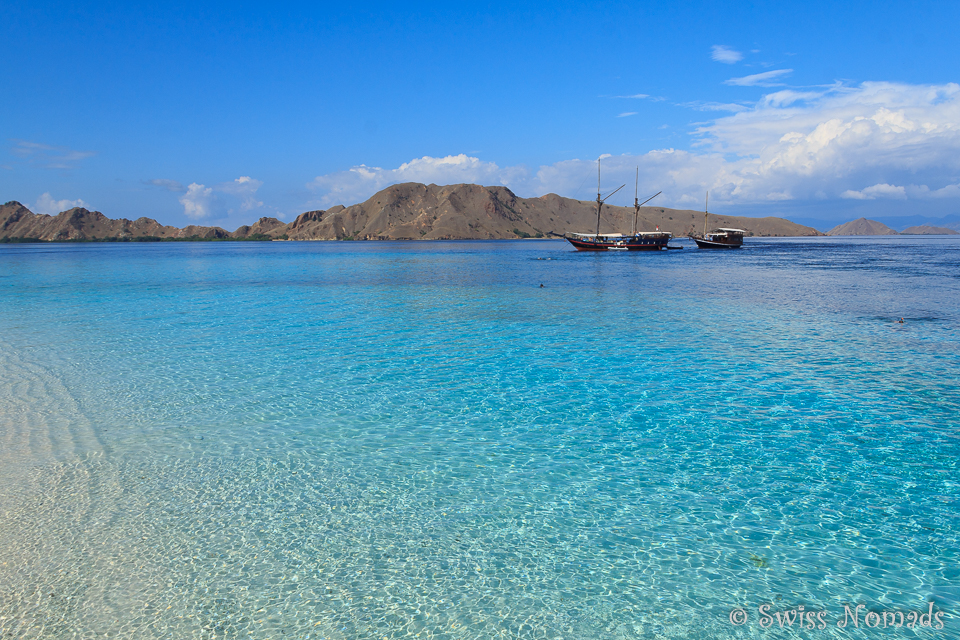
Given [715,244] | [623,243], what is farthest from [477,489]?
[715,244]

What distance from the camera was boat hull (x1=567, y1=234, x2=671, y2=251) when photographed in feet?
367

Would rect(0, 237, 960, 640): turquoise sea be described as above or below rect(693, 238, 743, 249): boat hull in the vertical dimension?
below

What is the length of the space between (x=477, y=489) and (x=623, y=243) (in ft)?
365

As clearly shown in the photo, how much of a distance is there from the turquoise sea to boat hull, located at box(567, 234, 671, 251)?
95.0 meters

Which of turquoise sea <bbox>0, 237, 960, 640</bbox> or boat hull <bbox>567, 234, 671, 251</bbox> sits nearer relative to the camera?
turquoise sea <bbox>0, 237, 960, 640</bbox>

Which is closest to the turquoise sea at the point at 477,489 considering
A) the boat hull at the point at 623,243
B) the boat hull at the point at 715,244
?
the boat hull at the point at 623,243

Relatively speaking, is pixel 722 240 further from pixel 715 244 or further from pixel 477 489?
pixel 477 489

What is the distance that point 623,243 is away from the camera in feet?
372

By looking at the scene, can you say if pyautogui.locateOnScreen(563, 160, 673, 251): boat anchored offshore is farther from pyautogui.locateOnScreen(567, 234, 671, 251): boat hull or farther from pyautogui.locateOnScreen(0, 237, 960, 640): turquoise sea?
pyautogui.locateOnScreen(0, 237, 960, 640): turquoise sea

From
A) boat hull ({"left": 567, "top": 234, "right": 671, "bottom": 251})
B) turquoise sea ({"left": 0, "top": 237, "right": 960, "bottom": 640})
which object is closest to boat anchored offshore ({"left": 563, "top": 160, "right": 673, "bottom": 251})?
boat hull ({"left": 567, "top": 234, "right": 671, "bottom": 251})

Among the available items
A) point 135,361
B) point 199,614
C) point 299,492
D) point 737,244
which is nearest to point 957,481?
point 299,492

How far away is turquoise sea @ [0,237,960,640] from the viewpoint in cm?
570

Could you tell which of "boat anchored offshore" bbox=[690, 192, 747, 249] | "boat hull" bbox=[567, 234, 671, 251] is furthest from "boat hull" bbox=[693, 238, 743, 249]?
"boat hull" bbox=[567, 234, 671, 251]

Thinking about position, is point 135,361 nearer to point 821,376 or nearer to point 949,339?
point 821,376
